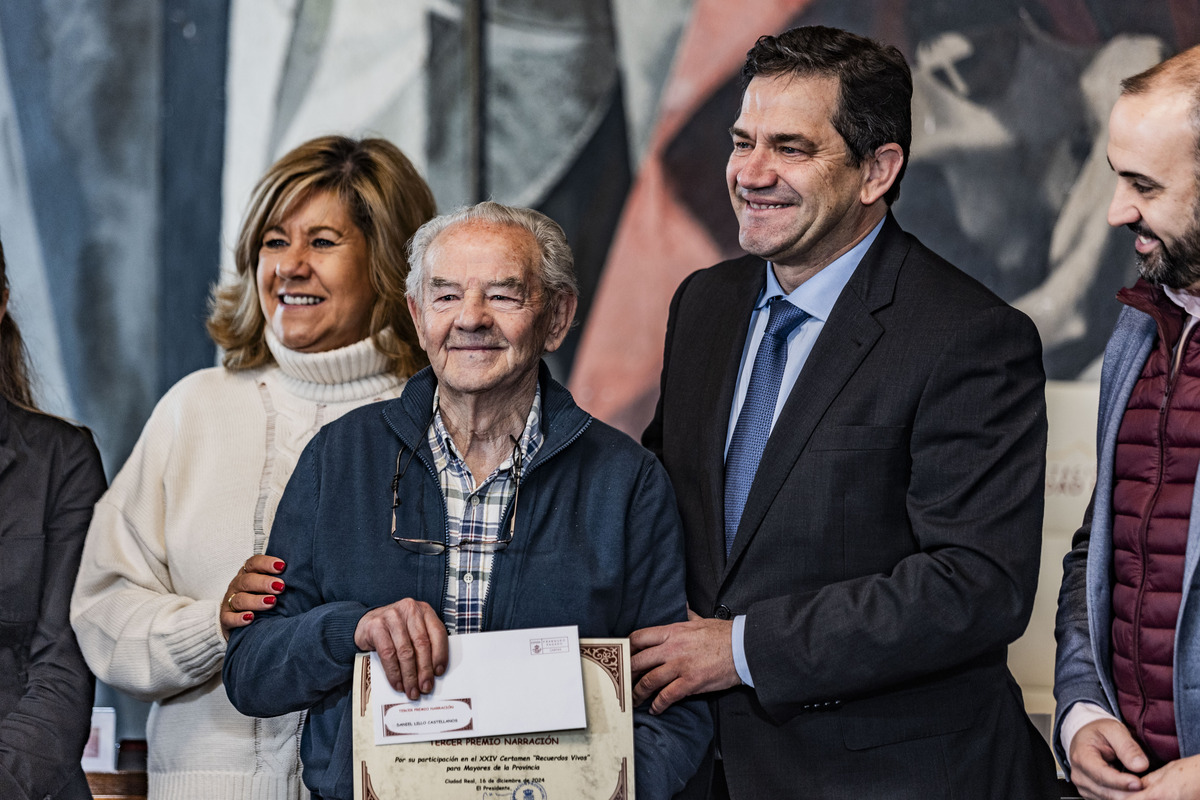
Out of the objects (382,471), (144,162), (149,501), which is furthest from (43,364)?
(382,471)

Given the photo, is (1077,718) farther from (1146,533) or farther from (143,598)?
(143,598)

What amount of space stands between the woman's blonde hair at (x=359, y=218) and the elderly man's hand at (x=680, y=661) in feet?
3.21

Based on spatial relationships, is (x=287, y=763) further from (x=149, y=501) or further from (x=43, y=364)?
(x=43, y=364)

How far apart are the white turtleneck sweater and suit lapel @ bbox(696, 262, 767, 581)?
0.78 m

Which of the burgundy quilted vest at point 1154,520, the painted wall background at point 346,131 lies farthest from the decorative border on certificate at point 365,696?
the painted wall background at point 346,131

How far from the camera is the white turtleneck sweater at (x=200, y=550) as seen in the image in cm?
241

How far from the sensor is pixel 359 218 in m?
2.72

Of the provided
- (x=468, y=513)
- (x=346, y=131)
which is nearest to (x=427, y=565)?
(x=468, y=513)

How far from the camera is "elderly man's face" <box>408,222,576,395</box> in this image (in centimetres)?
203

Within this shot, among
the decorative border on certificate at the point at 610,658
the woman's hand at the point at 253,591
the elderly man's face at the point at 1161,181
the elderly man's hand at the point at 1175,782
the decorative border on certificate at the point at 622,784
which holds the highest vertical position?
the elderly man's face at the point at 1161,181

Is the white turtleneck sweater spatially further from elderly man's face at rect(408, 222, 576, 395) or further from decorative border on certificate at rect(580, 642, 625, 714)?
decorative border on certificate at rect(580, 642, 625, 714)

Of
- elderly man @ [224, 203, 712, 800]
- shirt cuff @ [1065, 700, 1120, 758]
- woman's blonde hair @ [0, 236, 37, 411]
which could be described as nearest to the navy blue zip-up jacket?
elderly man @ [224, 203, 712, 800]

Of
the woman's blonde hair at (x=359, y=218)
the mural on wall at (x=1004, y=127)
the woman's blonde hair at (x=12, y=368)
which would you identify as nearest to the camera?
the woman's blonde hair at (x=12, y=368)

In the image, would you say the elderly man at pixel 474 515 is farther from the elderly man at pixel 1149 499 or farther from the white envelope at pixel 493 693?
the elderly man at pixel 1149 499
